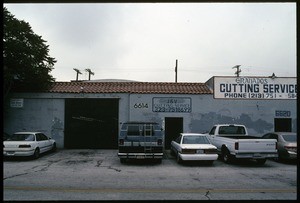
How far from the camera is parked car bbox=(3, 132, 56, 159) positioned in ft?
44.2

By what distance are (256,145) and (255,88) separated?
866cm

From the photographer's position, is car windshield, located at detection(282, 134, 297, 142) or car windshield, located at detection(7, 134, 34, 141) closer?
car windshield, located at detection(282, 134, 297, 142)

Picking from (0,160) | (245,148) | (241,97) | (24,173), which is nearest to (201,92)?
(241,97)

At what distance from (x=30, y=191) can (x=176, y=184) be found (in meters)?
4.34

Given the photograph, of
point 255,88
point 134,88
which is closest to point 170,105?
point 134,88

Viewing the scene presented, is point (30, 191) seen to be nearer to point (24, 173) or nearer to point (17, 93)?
point (24, 173)

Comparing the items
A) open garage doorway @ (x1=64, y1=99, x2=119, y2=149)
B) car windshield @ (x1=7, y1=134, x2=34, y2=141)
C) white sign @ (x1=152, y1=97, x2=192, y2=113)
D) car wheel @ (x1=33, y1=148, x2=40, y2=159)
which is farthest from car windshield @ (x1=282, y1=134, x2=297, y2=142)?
car windshield @ (x1=7, y1=134, x2=34, y2=141)

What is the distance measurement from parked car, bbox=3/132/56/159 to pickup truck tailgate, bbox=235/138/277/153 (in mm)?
10231

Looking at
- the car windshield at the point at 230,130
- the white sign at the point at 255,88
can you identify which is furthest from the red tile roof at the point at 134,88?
the car windshield at the point at 230,130

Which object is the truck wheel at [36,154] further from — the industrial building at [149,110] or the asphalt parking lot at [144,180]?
the industrial building at [149,110]

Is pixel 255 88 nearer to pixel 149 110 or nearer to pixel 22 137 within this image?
pixel 149 110

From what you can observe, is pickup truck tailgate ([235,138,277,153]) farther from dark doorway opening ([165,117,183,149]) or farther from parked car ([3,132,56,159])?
parked car ([3,132,56,159])

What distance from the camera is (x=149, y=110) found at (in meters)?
19.2

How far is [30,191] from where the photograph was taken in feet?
24.6
